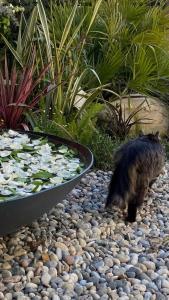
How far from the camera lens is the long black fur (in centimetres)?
373

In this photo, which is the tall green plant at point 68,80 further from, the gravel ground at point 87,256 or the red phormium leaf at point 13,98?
the gravel ground at point 87,256

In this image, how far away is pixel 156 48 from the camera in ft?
22.4

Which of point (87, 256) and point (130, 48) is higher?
point (130, 48)

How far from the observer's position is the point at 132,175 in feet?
12.3

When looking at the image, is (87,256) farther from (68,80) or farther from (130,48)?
(130,48)

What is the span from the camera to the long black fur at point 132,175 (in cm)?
373

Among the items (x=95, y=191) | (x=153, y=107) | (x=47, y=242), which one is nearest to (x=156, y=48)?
(x=153, y=107)

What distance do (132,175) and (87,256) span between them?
0.71 metres

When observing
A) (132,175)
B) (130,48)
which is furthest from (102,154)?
(130,48)

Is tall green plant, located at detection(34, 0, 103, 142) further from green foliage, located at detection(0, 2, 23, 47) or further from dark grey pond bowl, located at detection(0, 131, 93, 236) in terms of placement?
dark grey pond bowl, located at detection(0, 131, 93, 236)

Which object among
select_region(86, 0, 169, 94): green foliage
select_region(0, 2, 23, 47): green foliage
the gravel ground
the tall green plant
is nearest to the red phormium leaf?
the tall green plant

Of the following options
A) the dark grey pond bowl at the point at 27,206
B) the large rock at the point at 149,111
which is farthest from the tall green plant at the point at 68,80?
the dark grey pond bowl at the point at 27,206

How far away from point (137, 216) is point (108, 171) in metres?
1.00

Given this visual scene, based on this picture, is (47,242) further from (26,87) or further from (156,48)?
(156,48)
